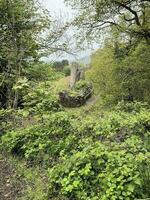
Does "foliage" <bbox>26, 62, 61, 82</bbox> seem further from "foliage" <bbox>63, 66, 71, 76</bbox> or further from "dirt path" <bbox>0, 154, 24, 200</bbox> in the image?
"foliage" <bbox>63, 66, 71, 76</bbox>

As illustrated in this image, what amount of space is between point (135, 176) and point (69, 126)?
9.45 ft

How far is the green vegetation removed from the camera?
5.38m

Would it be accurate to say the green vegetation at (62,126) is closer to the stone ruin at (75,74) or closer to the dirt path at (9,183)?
the dirt path at (9,183)

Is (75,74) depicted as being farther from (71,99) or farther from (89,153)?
(89,153)

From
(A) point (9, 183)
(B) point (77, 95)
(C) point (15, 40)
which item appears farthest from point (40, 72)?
(B) point (77, 95)

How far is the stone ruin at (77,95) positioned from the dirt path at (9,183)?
44.6 ft

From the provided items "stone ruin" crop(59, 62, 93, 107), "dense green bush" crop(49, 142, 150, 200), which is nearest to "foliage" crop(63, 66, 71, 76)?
"stone ruin" crop(59, 62, 93, 107)

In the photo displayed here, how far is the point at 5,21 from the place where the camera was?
472 inches

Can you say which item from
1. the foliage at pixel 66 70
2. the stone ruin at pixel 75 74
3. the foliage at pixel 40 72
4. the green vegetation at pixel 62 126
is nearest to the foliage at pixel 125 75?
the green vegetation at pixel 62 126

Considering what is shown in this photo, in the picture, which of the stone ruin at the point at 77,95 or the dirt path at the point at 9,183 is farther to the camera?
the stone ruin at the point at 77,95

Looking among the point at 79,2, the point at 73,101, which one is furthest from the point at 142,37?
the point at 73,101

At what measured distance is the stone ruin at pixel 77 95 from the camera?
22.8 metres

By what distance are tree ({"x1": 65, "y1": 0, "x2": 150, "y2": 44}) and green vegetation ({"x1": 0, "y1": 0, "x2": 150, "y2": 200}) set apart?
49 millimetres

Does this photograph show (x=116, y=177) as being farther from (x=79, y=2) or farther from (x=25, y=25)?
(x=79, y=2)
